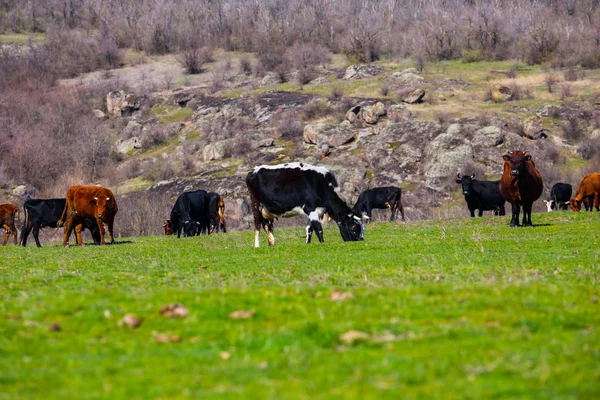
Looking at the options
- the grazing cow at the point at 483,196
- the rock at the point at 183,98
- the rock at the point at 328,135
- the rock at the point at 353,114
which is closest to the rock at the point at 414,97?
the rock at the point at 353,114

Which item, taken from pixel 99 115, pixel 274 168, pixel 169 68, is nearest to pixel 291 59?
pixel 169 68

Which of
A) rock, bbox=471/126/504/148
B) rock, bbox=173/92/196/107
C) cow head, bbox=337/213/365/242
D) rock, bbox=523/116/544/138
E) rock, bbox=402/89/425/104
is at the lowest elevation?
cow head, bbox=337/213/365/242

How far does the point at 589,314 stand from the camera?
359 inches

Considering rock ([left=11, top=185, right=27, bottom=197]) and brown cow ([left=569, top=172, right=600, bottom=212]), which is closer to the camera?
brown cow ([left=569, top=172, right=600, bottom=212])

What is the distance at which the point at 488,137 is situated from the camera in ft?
302

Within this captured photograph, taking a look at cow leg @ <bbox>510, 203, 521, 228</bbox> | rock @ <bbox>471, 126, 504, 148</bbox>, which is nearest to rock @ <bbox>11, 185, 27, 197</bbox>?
rock @ <bbox>471, 126, 504, 148</bbox>

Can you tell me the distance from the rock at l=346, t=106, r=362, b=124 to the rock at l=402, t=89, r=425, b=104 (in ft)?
25.8

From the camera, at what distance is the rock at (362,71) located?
444 feet

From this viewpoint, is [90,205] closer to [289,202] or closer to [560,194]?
[289,202]

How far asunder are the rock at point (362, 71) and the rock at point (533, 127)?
41847 mm

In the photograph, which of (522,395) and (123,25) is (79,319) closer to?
(522,395)

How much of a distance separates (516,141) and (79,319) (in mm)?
88155

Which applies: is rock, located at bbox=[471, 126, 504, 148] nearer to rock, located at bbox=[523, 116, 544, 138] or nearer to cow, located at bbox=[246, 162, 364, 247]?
rock, located at bbox=[523, 116, 544, 138]

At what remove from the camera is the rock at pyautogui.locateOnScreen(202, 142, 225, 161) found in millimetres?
104287
